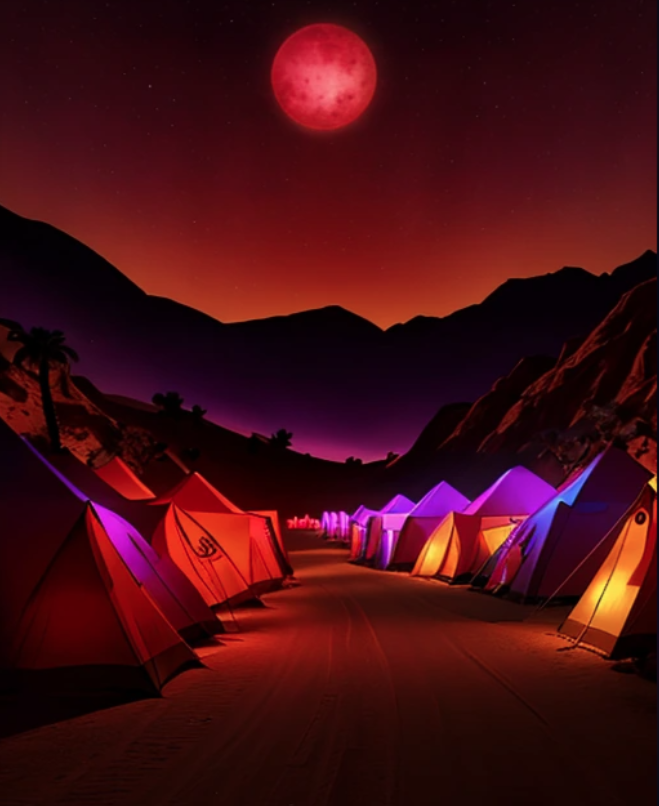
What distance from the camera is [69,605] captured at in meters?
9.75

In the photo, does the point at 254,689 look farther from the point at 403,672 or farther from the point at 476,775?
the point at 476,775

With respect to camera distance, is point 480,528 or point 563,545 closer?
point 563,545

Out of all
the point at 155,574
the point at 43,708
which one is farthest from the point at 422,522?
the point at 43,708

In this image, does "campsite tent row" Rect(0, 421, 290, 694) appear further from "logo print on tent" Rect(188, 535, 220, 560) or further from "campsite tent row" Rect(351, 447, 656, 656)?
"campsite tent row" Rect(351, 447, 656, 656)

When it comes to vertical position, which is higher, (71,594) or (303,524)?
(303,524)

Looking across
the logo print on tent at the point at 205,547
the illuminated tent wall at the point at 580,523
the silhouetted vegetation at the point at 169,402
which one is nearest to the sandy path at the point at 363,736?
the logo print on tent at the point at 205,547

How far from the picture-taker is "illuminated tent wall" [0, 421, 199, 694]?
951 cm

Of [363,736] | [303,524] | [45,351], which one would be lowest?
[363,736]

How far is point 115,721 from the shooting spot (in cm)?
852

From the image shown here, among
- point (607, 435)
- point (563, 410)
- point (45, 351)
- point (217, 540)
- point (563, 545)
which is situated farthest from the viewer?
point (563, 410)

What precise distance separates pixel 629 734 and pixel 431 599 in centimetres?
1566

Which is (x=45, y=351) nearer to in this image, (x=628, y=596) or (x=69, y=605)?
(x=69, y=605)

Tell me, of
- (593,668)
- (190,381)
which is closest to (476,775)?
(593,668)

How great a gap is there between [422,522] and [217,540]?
1730cm
